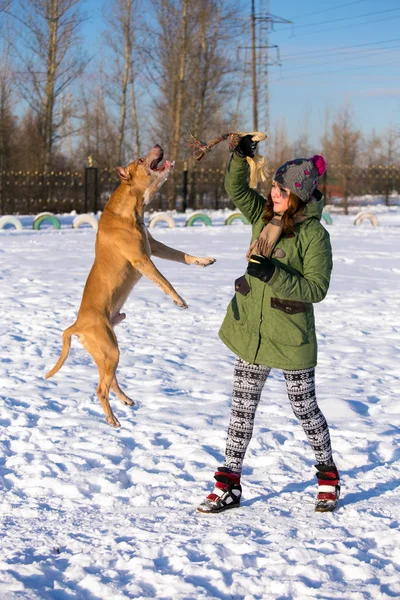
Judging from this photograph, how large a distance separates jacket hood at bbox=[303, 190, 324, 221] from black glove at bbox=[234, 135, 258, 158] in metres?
0.39

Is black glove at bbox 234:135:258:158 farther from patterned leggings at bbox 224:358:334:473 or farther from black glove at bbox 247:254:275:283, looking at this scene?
patterned leggings at bbox 224:358:334:473

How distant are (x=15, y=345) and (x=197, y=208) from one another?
27.3 m

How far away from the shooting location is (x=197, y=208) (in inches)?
1352

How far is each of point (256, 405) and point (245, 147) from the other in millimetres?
1336

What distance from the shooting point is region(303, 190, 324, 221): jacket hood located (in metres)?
3.87

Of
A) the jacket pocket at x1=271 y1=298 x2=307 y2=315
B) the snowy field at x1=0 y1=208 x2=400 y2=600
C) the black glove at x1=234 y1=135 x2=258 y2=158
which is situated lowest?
the snowy field at x1=0 y1=208 x2=400 y2=600

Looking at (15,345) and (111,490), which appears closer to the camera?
(111,490)

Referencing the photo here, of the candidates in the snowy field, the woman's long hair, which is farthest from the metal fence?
the woman's long hair

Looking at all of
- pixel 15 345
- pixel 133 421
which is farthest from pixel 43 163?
pixel 133 421

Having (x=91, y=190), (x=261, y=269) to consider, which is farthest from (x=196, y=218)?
(x=261, y=269)

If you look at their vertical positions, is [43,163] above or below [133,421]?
above

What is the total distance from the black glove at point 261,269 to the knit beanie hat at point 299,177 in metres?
0.41

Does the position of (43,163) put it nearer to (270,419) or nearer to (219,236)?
(219,236)

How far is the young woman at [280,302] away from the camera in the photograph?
3.79m
